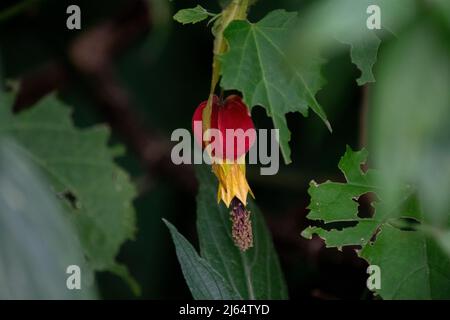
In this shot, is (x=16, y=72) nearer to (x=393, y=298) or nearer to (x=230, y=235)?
(x=230, y=235)

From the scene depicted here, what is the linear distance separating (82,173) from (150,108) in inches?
24.6

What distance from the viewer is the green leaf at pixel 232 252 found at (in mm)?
755

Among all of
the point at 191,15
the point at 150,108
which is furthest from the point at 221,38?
the point at 150,108

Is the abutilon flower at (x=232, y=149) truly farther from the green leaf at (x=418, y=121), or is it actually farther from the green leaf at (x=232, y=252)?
the green leaf at (x=418, y=121)

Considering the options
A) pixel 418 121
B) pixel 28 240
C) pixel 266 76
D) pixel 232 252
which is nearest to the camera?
pixel 418 121

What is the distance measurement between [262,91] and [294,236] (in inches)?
24.0

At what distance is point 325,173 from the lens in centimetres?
136

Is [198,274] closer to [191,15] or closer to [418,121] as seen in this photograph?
[191,15]

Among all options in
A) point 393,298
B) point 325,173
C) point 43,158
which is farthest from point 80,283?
point 325,173

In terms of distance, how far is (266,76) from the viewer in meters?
0.62

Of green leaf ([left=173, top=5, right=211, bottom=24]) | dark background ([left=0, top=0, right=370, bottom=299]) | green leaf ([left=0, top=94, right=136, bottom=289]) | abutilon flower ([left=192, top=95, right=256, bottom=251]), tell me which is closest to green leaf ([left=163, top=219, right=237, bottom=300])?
abutilon flower ([left=192, top=95, right=256, bottom=251])

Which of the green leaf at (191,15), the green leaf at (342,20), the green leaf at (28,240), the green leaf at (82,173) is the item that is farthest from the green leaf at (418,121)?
the green leaf at (82,173)

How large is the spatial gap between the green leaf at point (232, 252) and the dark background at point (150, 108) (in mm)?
320

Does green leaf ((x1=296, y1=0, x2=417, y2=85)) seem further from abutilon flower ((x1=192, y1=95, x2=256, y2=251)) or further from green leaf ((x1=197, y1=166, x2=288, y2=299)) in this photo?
green leaf ((x1=197, y1=166, x2=288, y2=299))
